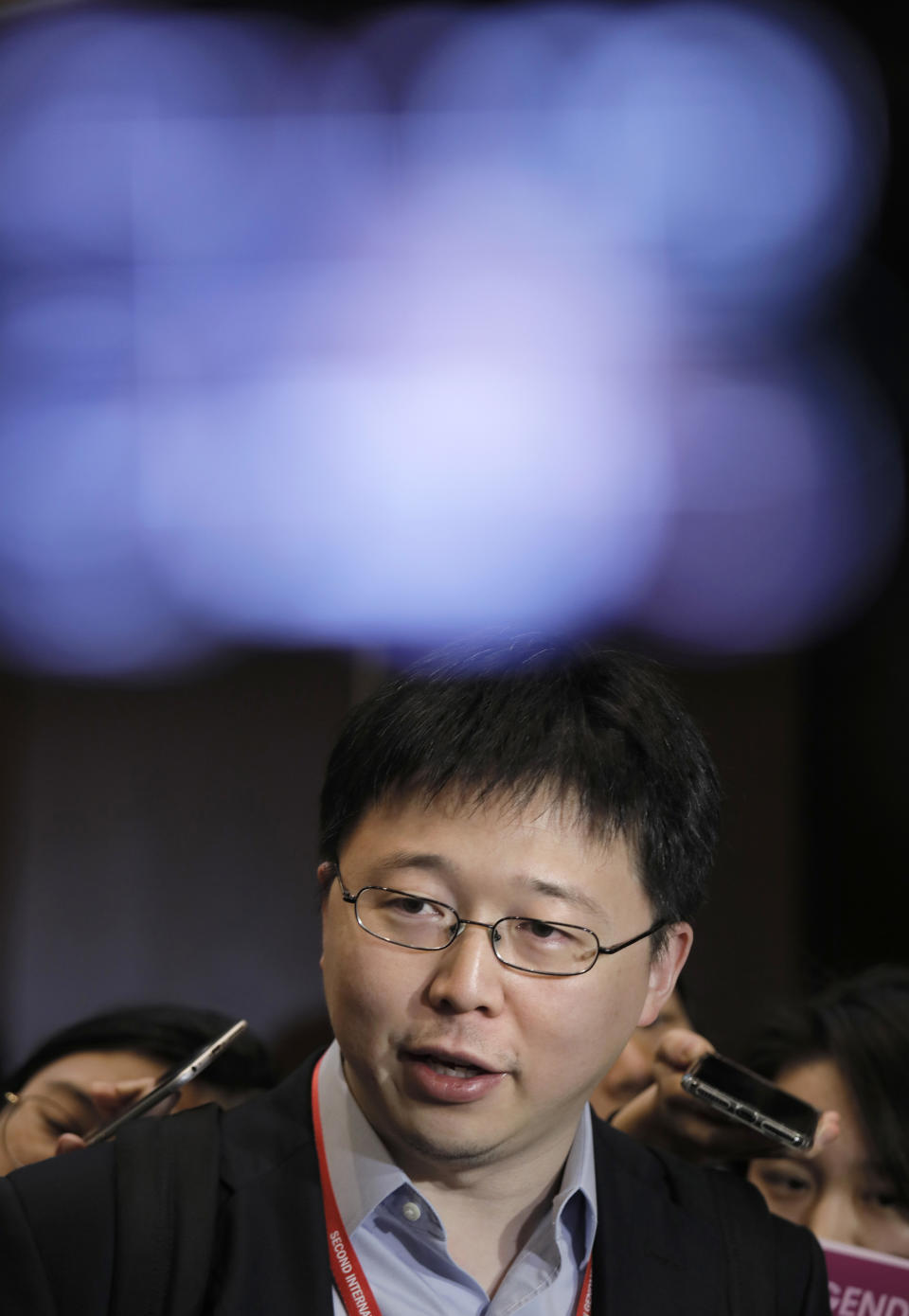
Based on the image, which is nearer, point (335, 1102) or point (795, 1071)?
point (335, 1102)

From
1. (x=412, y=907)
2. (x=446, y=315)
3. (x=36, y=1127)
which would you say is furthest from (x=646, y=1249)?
(x=446, y=315)

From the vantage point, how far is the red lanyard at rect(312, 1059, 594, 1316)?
1216mm

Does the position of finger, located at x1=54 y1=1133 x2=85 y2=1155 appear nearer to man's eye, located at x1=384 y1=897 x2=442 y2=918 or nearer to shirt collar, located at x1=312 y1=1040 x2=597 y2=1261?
shirt collar, located at x1=312 y1=1040 x2=597 y2=1261

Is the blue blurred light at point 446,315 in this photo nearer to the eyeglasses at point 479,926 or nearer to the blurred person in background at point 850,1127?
the blurred person in background at point 850,1127

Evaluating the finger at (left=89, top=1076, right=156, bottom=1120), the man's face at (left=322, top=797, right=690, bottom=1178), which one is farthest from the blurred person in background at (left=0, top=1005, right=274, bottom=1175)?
the man's face at (left=322, top=797, right=690, bottom=1178)

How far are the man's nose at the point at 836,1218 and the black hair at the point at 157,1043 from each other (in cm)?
70

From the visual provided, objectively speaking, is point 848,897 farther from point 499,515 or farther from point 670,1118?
point 499,515

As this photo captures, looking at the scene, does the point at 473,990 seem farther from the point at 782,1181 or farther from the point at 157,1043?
the point at 782,1181

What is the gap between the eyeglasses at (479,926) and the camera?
1.18 meters

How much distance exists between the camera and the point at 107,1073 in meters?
1.63

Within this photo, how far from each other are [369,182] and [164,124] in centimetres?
41

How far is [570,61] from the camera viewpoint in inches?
105

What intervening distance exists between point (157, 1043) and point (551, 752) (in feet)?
2.36

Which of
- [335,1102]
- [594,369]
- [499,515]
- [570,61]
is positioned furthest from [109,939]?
[570,61]
